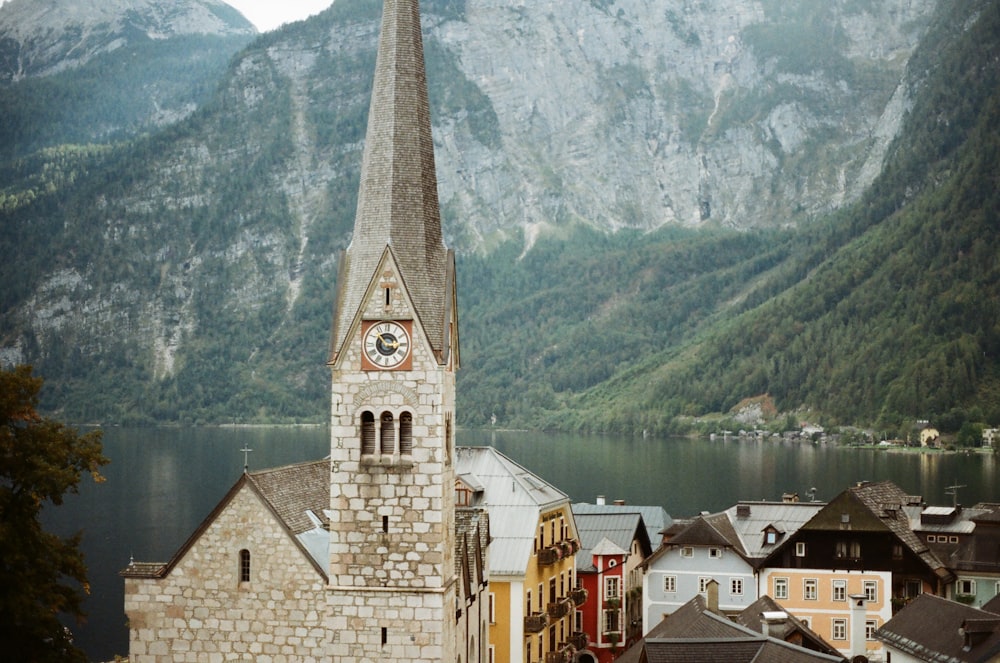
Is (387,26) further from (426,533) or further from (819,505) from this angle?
(819,505)

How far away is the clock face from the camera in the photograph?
125 feet

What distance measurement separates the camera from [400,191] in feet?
128

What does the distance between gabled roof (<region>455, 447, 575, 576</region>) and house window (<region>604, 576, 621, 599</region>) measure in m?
9.57

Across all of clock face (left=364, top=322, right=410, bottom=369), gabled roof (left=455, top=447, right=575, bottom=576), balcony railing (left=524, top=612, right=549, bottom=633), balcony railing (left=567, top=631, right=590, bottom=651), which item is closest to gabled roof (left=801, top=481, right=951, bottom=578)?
balcony railing (left=567, top=631, right=590, bottom=651)

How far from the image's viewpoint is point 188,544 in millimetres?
39750

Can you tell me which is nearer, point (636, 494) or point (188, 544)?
→ point (188, 544)

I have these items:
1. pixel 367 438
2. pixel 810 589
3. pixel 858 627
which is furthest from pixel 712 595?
pixel 367 438

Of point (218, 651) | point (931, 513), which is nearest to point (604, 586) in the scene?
point (931, 513)

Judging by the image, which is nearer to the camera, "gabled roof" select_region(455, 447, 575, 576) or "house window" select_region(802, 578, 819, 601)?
"gabled roof" select_region(455, 447, 575, 576)

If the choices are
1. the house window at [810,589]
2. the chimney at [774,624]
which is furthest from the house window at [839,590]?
the chimney at [774,624]

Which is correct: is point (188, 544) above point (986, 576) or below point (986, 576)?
above

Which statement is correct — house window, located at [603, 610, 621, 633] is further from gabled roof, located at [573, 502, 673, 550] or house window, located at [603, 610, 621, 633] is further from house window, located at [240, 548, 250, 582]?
house window, located at [240, 548, 250, 582]

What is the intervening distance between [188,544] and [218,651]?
9.05ft

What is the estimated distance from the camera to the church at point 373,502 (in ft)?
125
